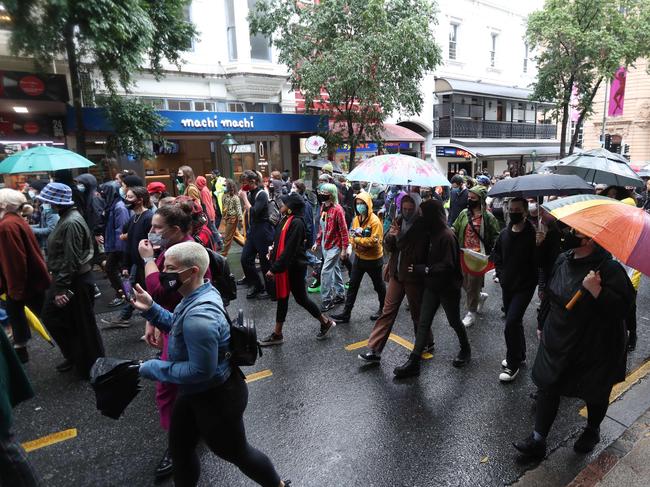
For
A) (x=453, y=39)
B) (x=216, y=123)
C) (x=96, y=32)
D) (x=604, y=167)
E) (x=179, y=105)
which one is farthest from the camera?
(x=453, y=39)

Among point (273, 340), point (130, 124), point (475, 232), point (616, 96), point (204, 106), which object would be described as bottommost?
point (273, 340)

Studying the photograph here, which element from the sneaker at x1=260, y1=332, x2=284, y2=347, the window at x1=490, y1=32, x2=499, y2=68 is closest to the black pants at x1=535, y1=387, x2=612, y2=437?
the sneaker at x1=260, y1=332, x2=284, y2=347

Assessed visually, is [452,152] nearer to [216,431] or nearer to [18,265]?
[18,265]

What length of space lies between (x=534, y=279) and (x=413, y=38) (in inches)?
446

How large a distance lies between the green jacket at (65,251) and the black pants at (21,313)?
2.14 feet

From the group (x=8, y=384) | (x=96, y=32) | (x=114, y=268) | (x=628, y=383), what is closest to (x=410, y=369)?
(x=628, y=383)

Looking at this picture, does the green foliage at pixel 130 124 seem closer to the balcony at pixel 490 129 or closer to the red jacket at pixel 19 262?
the red jacket at pixel 19 262

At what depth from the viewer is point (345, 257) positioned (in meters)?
6.16

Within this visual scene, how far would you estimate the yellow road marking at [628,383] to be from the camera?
403 cm

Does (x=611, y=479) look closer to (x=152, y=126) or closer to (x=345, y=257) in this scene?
(x=345, y=257)

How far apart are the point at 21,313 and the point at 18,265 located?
668 mm

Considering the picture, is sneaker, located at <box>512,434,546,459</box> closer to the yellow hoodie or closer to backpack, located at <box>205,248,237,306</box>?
backpack, located at <box>205,248,237,306</box>

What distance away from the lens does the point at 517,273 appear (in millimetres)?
4227

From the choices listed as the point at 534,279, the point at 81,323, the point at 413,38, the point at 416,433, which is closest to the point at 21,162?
the point at 81,323
